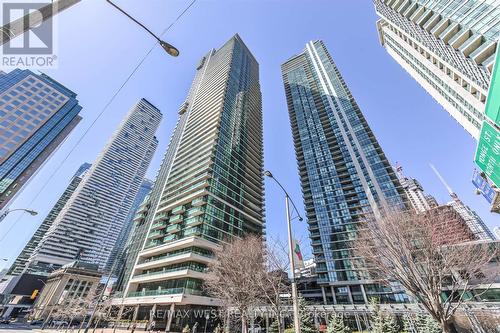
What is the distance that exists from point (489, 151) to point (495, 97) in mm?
5134

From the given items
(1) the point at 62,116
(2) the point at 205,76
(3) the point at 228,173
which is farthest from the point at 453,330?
(1) the point at 62,116

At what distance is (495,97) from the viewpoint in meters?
9.87

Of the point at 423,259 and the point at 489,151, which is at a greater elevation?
the point at 489,151

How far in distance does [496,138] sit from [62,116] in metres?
132

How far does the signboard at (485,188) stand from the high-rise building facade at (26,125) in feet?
377

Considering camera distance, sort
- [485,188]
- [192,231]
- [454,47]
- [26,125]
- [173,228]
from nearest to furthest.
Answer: [485,188] → [192,231] → [454,47] → [173,228] → [26,125]

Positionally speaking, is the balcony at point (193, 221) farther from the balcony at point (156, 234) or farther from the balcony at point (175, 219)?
the balcony at point (156, 234)

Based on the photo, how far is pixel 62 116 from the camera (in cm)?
9388

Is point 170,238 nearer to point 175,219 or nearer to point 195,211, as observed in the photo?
point 175,219

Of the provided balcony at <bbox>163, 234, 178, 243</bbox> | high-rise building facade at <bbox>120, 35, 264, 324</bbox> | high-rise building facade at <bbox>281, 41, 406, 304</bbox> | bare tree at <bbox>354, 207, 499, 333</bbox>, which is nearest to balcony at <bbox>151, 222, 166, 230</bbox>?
high-rise building facade at <bbox>120, 35, 264, 324</bbox>

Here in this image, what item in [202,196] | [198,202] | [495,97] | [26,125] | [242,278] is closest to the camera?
[495,97]

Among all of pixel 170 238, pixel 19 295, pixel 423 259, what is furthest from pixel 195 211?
pixel 19 295

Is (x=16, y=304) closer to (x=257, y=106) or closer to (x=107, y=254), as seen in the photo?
(x=107, y=254)

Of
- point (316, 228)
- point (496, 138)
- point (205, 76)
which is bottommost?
point (496, 138)
